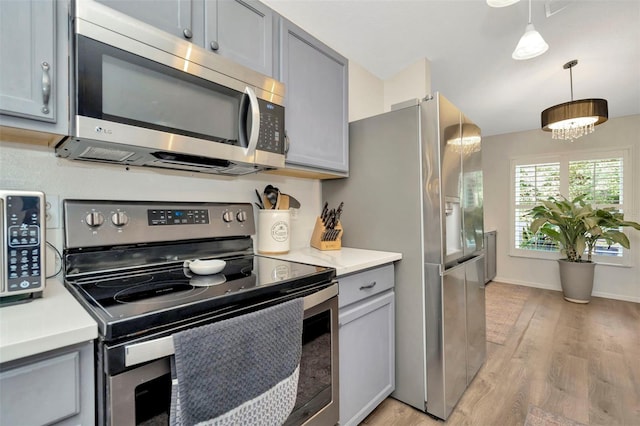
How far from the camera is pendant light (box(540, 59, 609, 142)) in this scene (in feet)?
8.04

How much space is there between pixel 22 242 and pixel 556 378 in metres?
2.91

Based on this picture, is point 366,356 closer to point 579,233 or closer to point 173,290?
point 173,290

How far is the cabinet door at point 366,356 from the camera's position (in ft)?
4.55

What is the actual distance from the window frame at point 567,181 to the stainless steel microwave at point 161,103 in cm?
452

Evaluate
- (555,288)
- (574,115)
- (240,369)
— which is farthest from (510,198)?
(240,369)

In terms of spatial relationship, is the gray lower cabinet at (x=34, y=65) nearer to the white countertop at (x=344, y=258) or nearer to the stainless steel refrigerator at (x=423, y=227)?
the white countertop at (x=344, y=258)

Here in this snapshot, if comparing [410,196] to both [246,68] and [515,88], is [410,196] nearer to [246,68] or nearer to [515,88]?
[246,68]

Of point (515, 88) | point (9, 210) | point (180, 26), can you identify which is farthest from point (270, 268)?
point (515, 88)

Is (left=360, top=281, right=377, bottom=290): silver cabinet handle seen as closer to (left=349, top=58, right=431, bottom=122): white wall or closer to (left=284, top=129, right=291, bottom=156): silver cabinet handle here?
(left=284, top=129, right=291, bottom=156): silver cabinet handle

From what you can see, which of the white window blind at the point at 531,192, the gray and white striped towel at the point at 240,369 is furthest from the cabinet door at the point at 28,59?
the white window blind at the point at 531,192

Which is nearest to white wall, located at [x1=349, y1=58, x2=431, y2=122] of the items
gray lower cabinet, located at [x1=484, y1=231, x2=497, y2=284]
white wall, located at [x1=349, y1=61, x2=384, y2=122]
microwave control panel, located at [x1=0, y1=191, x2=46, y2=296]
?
white wall, located at [x1=349, y1=61, x2=384, y2=122]

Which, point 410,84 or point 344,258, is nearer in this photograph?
point 344,258

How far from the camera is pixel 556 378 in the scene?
2.01m

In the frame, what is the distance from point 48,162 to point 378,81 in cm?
238
